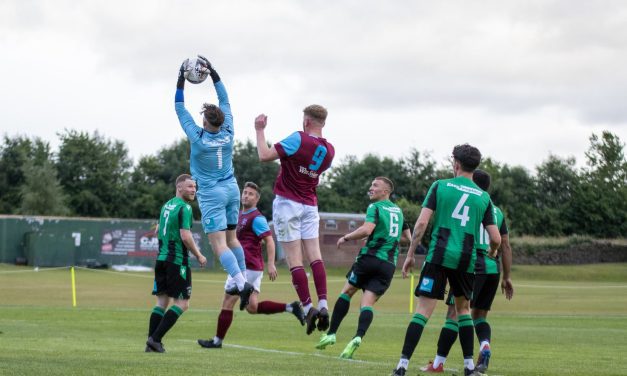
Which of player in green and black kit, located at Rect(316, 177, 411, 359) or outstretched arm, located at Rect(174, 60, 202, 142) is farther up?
outstretched arm, located at Rect(174, 60, 202, 142)

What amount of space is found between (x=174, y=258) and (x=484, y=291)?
4.44m

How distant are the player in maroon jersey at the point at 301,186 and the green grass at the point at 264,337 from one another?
122cm

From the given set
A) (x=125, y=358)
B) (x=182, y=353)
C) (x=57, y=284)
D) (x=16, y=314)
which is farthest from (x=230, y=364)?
(x=57, y=284)

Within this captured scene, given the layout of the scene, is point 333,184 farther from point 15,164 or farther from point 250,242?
point 250,242

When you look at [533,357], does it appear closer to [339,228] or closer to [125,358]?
[125,358]

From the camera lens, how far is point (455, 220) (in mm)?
10336

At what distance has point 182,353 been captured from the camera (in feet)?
45.3

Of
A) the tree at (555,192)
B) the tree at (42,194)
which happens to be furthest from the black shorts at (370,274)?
the tree at (555,192)

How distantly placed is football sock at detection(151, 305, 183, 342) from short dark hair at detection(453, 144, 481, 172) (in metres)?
5.37

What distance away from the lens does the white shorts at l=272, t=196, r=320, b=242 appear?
38.2ft

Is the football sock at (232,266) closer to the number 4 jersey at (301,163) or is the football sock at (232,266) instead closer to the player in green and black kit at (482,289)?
the number 4 jersey at (301,163)

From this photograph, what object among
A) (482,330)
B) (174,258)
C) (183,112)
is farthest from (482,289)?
(174,258)

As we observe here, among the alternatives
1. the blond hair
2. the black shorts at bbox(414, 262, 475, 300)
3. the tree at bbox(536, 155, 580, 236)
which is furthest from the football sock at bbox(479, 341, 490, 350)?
the tree at bbox(536, 155, 580, 236)

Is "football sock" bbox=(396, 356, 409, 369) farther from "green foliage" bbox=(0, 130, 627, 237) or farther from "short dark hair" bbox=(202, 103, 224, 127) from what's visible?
"green foliage" bbox=(0, 130, 627, 237)
